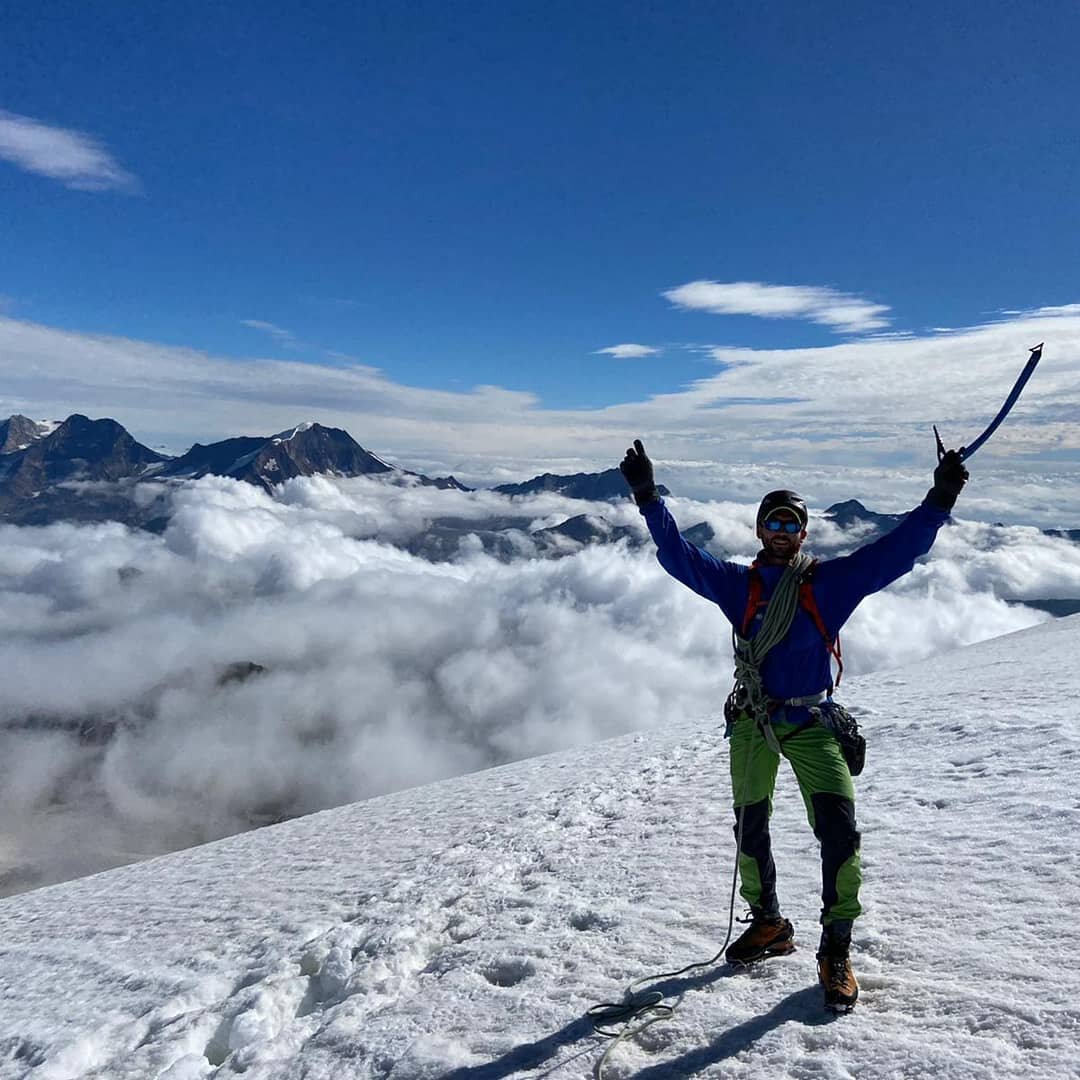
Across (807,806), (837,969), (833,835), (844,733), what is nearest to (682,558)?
(844,733)

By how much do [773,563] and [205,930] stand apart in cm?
904

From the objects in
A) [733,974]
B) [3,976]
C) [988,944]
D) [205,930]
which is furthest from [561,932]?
[3,976]

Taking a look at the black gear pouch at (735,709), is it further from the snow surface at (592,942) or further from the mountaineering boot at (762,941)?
the snow surface at (592,942)

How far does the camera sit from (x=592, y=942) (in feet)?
21.3

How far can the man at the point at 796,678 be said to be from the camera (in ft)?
15.9

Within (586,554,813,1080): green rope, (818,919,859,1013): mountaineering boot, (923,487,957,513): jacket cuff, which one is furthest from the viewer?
(586,554,813,1080): green rope

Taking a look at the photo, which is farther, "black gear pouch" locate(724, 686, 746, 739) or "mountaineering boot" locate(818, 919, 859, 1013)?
"black gear pouch" locate(724, 686, 746, 739)

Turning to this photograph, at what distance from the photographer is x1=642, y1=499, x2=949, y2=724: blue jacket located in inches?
192

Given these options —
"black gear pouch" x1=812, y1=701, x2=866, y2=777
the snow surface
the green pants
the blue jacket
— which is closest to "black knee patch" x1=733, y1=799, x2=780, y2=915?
the green pants

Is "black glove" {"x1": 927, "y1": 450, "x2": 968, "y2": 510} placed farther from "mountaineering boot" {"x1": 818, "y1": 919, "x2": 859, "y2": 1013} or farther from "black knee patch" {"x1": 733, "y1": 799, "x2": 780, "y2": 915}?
"mountaineering boot" {"x1": 818, "y1": 919, "x2": 859, "y2": 1013}

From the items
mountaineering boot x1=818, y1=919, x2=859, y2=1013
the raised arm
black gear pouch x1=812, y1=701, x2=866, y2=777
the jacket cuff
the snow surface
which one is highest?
the jacket cuff

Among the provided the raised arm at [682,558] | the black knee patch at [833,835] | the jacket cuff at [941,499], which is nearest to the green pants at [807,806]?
the black knee patch at [833,835]

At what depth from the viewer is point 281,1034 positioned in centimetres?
608

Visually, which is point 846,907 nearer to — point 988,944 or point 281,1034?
point 988,944
